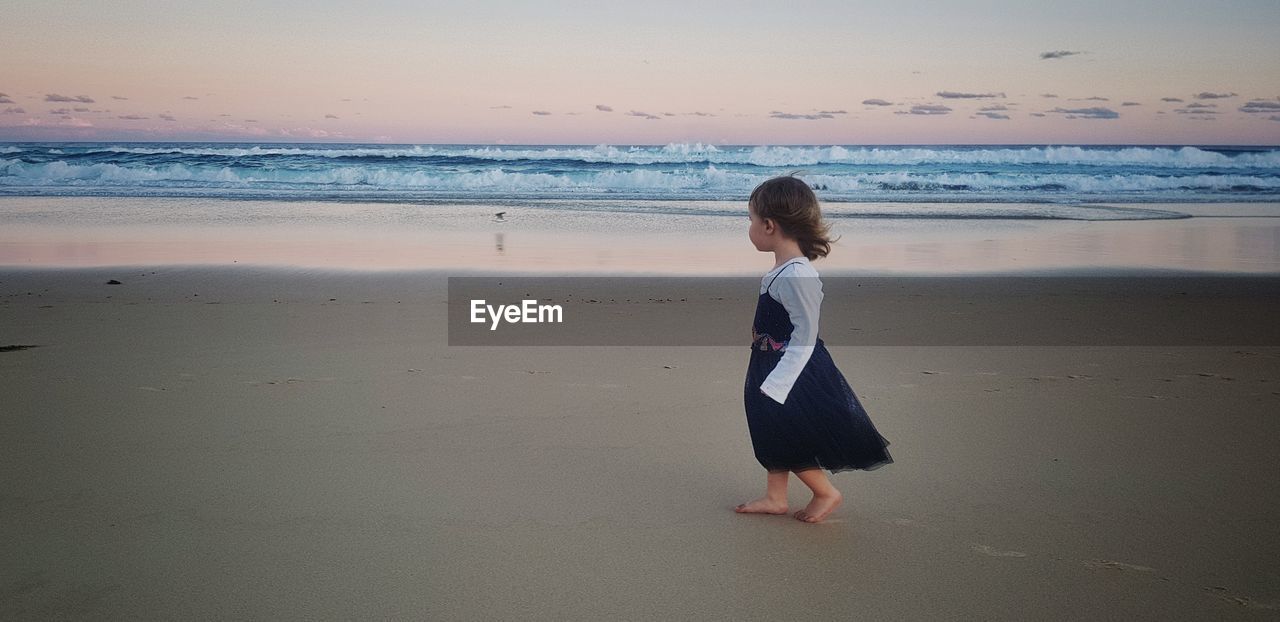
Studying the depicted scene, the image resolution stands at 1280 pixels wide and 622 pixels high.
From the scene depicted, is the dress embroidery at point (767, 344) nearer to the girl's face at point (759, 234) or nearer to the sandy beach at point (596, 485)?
the girl's face at point (759, 234)

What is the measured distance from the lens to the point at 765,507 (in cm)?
349

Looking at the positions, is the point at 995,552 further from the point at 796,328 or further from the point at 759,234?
the point at 759,234

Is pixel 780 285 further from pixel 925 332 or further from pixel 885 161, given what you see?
pixel 885 161

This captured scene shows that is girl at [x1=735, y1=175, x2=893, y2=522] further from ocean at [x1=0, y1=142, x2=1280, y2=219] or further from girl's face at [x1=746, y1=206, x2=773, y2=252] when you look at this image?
ocean at [x1=0, y1=142, x2=1280, y2=219]

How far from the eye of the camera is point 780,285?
3305mm

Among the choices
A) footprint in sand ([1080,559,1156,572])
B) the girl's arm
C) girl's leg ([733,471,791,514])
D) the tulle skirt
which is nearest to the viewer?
footprint in sand ([1080,559,1156,572])

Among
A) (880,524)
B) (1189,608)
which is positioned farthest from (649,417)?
(1189,608)

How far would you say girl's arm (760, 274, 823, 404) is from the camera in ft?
10.6

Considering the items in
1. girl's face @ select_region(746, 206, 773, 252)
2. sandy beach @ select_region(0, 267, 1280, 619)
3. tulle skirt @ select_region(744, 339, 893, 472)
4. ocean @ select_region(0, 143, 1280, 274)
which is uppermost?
girl's face @ select_region(746, 206, 773, 252)

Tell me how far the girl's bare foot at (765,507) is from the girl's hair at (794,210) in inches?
34.6

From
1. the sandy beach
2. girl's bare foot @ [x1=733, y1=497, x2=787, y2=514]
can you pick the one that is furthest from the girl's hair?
the sandy beach

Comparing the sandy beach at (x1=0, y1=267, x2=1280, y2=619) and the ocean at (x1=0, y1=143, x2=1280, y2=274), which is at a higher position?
the sandy beach at (x1=0, y1=267, x2=1280, y2=619)

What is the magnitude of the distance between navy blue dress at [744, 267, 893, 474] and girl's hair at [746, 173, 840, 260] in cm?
23

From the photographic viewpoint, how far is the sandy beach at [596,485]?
110 inches
